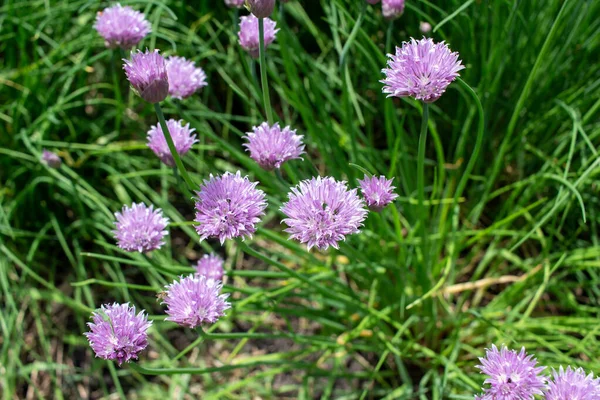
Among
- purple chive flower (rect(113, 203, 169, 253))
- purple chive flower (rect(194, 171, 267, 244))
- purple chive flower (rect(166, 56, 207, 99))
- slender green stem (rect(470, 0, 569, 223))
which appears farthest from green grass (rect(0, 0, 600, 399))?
purple chive flower (rect(194, 171, 267, 244))

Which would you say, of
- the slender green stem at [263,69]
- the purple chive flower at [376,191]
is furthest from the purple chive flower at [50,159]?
the purple chive flower at [376,191]

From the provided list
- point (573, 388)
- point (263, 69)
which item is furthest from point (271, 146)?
point (573, 388)

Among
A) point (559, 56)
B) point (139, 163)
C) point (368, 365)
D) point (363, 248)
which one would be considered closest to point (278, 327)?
point (368, 365)

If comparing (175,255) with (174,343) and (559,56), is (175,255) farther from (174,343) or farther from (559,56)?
(559,56)

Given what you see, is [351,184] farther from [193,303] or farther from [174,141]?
[193,303]

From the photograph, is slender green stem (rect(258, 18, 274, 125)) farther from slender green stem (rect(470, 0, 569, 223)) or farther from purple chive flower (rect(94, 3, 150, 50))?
slender green stem (rect(470, 0, 569, 223))
